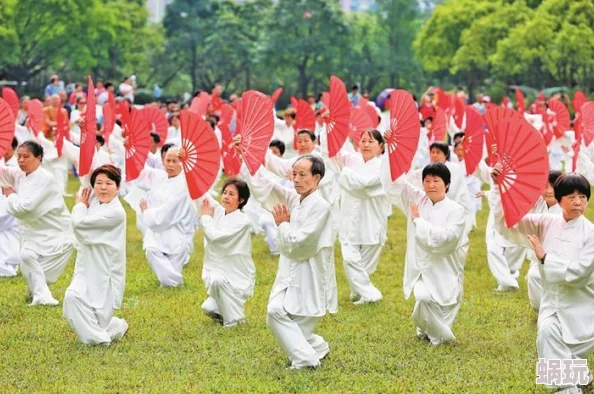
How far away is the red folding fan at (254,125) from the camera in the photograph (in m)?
8.82

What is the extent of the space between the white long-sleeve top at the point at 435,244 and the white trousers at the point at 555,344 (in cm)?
143

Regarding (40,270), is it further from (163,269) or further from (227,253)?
(227,253)

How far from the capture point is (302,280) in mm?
8062

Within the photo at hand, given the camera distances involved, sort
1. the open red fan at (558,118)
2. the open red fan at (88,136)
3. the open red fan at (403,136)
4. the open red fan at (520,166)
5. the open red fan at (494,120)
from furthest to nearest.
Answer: the open red fan at (558,118), the open red fan at (88,136), the open red fan at (403,136), the open red fan at (494,120), the open red fan at (520,166)

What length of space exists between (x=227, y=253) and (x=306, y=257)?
70.2 inches

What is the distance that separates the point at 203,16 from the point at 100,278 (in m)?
48.2

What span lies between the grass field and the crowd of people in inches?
9.9

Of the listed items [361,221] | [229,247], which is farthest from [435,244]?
[361,221]

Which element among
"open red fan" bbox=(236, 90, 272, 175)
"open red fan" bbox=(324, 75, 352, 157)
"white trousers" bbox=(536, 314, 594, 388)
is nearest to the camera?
"white trousers" bbox=(536, 314, 594, 388)

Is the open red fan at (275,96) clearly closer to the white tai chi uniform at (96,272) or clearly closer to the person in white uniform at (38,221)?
the white tai chi uniform at (96,272)

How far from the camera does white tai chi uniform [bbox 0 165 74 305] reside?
10281 millimetres

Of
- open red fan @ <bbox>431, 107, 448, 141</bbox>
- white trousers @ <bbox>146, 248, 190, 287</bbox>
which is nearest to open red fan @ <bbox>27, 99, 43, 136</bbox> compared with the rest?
white trousers @ <bbox>146, 248, 190, 287</bbox>

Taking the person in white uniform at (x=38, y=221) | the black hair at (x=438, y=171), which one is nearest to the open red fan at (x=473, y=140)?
the black hair at (x=438, y=171)

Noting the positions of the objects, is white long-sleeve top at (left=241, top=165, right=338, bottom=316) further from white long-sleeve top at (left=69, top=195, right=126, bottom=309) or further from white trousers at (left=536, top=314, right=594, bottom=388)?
white trousers at (left=536, top=314, right=594, bottom=388)
